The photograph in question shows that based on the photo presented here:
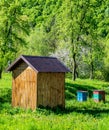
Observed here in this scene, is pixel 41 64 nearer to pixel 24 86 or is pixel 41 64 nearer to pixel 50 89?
pixel 50 89

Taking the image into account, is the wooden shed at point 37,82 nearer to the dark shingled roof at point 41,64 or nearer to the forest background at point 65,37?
the dark shingled roof at point 41,64

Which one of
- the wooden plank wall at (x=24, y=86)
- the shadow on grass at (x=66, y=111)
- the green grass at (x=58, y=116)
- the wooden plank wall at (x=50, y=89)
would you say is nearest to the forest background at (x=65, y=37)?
the green grass at (x=58, y=116)

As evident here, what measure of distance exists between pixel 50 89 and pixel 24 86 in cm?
217

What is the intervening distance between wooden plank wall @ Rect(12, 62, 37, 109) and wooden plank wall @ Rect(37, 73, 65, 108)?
1.69 feet

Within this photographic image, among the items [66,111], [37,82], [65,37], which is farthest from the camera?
[65,37]

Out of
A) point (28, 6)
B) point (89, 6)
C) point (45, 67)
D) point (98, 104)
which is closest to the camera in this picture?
point (45, 67)

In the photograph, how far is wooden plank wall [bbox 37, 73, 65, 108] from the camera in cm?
2917

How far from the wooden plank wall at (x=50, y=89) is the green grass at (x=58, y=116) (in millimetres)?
765

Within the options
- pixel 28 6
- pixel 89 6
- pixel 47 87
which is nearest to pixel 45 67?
pixel 47 87

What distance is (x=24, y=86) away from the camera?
3003 cm

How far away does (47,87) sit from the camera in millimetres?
29625

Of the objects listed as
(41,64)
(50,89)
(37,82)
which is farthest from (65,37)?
(37,82)

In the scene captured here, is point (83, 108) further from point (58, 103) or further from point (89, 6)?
point (89, 6)

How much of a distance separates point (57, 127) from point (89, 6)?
36861 millimetres
